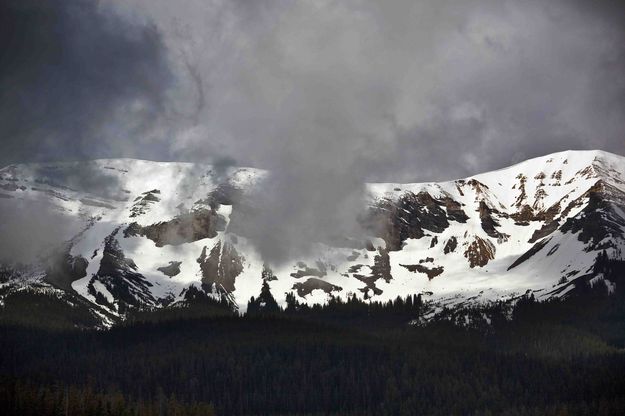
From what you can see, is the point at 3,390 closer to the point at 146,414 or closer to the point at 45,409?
the point at 45,409

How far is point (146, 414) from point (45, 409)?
20.3 metres

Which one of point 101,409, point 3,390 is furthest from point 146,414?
point 3,390

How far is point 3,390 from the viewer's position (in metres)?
200

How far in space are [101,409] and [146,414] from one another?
465 inches

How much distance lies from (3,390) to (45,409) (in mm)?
13949

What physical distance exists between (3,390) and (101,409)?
23736 mm

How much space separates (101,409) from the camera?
19088 cm

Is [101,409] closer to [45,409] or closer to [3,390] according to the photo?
[45,409]

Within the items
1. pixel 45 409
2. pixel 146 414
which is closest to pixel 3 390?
pixel 45 409

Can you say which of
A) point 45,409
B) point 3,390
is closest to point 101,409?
point 45,409

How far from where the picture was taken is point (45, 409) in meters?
191

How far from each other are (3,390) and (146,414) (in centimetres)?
2952
